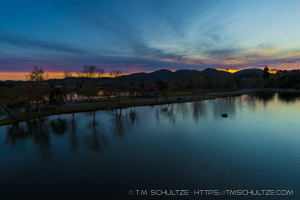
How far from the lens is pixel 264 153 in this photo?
20562 mm

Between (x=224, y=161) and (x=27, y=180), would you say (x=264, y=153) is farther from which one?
(x=27, y=180)

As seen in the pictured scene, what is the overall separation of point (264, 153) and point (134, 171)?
690 inches

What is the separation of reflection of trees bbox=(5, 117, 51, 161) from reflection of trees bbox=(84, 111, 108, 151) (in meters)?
5.52

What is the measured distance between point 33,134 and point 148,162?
2475cm

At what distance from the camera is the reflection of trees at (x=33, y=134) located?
77.1ft

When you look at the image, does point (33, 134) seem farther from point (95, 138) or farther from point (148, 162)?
point (148, 162)

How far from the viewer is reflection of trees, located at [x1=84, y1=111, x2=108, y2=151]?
23.5 meters

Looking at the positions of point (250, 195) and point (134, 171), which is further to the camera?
point (134, 171)

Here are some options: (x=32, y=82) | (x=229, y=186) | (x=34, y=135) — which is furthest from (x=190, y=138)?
(x=32, y=82)

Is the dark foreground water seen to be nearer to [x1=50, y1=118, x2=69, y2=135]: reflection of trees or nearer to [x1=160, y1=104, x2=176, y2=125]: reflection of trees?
[x1=50, y1=118, x2=69, y2=135]: reflection of trees

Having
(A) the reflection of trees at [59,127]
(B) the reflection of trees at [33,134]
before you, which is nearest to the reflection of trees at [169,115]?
(A) the reflection of trees at [59,127]

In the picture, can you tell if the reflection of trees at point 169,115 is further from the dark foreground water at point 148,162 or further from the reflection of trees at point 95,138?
the reflection of trees at point 95,138

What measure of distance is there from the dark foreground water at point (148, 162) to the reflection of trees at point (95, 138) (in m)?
0.16

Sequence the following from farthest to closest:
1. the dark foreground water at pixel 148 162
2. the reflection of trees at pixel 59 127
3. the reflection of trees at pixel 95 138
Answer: the reflection of trees at pixel 59 127, the reflection of trees at pixel 95 138, the dark foreground water at pixel 148 162
